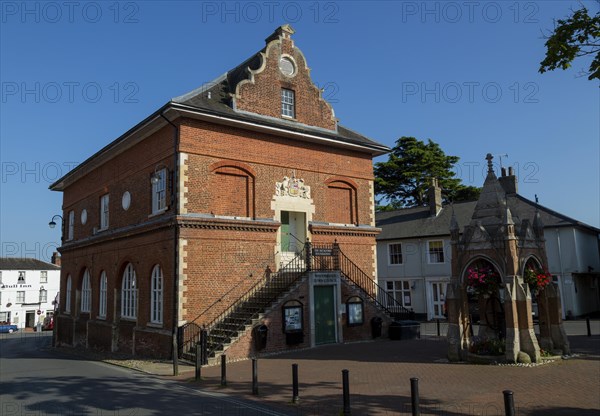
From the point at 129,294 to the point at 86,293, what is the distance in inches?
284

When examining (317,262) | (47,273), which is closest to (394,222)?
(317,262)

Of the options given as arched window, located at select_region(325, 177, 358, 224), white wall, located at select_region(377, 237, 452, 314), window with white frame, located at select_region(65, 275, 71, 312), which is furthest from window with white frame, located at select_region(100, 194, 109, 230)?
white wall, located at select_region(377, 237, 452, 314)

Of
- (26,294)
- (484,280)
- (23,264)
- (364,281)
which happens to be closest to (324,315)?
(364,281)

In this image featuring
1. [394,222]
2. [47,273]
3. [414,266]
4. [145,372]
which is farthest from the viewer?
[47,273]

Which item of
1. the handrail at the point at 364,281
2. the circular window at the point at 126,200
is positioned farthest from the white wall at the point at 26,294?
the handrail at the point at 364,281

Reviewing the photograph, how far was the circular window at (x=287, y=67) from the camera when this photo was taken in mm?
21484

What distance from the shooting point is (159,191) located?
19.5 metres

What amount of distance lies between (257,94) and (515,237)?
12.0 metres

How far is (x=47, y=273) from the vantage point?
210ft

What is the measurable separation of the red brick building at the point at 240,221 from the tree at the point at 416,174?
77.7ft

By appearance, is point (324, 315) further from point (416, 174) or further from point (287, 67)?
point (416, 174)

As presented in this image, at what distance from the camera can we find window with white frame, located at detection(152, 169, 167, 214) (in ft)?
62.3

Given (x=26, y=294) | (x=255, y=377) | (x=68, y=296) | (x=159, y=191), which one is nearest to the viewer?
(x=255, y=377)

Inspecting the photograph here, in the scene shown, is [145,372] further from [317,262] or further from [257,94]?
[257,94]
